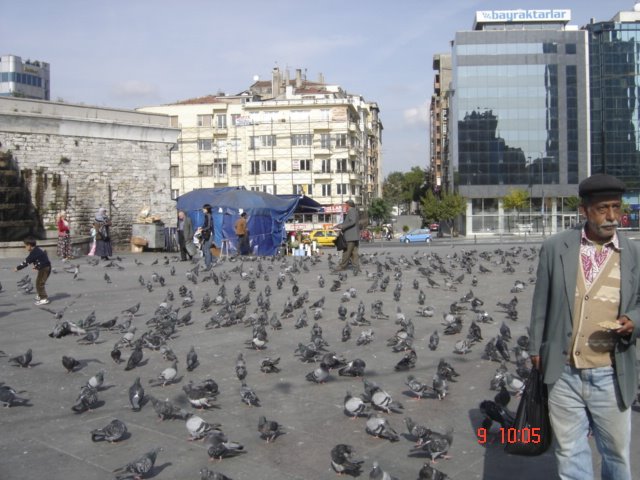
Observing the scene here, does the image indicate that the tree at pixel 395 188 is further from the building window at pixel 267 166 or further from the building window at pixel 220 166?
the building window at pixel 220 166

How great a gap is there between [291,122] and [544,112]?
27622mm

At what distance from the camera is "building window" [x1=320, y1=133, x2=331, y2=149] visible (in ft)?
224

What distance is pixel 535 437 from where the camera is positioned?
12.4 feet

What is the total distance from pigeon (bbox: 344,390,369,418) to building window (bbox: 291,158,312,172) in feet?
207

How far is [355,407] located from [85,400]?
2.54m

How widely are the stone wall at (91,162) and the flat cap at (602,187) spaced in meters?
34.2

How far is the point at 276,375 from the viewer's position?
7.59 meters

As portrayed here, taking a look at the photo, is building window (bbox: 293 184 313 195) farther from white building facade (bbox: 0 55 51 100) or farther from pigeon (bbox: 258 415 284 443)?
pigeon (bbox: 258 415 284 443)

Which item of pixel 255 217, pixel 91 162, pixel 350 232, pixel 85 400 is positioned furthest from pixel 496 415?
pixel 91 162

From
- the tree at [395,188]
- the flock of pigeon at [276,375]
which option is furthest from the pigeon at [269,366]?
the tree at [395,188]

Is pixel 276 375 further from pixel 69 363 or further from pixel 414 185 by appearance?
pixel 414 185

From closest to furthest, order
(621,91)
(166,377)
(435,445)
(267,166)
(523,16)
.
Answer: (435,445) < (166,377) < (267,166) < (621,91) < (523,16)

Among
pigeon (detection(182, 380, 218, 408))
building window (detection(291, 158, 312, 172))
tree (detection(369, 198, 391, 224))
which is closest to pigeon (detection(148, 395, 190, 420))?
pigeon (detection(182, 380, 218, 408))

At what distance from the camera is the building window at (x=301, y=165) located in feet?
225
